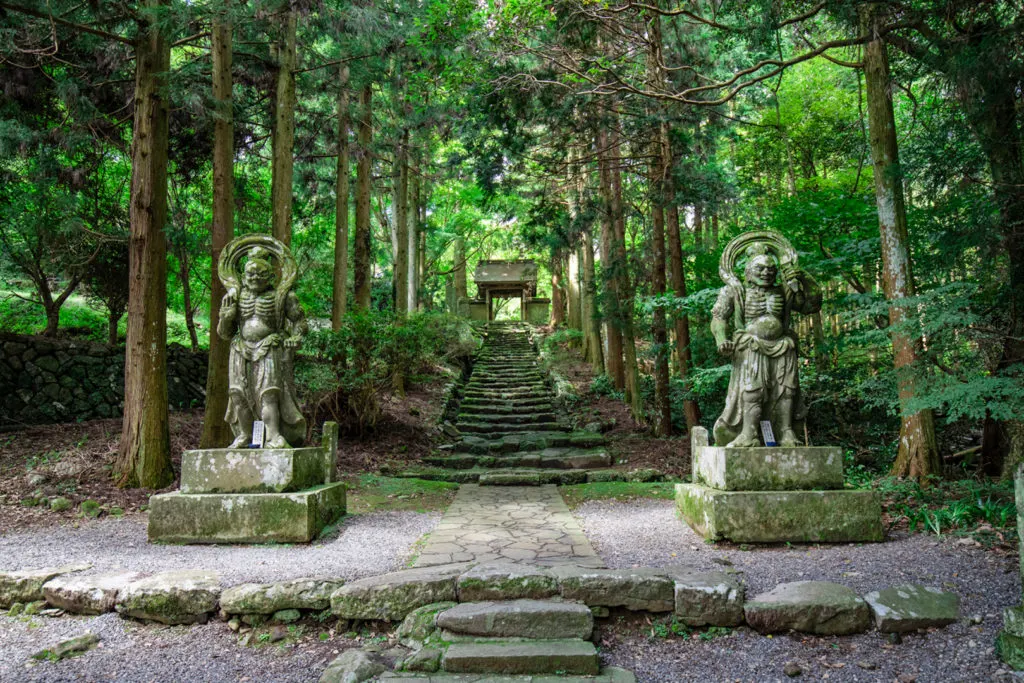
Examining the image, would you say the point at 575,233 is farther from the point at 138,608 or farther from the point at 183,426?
the point at 138,608

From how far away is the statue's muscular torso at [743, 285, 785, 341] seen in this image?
510 cm

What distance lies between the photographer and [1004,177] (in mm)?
5867

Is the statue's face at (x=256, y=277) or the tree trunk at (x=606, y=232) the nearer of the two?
the statue's face at (x=256, y=277)

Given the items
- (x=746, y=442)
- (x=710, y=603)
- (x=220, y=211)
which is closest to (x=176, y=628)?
(x=710, y=603)

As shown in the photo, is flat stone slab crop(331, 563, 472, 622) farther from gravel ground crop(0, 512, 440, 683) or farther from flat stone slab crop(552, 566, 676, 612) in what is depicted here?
flat stone slab crop(552, 566, 676, 612)

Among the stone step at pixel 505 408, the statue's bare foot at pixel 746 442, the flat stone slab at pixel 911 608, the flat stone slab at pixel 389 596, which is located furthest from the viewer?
the stone step at pixel 505 408

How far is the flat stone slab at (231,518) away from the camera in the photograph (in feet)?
15.8

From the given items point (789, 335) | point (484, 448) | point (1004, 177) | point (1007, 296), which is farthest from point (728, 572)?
point (484, 448)

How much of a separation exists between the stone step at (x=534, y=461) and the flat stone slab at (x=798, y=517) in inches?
176

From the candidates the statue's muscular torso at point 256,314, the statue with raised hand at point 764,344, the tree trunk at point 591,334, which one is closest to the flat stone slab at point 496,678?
the statue with raised hand at point 764,344

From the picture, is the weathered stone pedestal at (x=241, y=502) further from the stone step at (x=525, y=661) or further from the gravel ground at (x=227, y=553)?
the stone step at (x=525, y=661)

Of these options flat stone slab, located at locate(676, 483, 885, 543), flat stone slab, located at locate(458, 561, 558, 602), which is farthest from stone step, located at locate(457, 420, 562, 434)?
flat stone slab, located at locate(458, 561, 558, 602)

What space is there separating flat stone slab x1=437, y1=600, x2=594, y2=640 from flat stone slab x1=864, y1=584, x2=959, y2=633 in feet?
5.50

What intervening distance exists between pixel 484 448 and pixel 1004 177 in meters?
7.75
